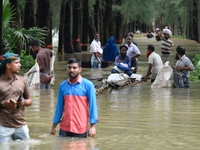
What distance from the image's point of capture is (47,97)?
16484 millimetres

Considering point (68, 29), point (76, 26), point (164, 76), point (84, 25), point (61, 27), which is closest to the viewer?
point (164, 76)

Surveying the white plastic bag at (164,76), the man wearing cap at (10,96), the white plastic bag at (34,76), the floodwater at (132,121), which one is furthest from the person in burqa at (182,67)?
the man wearing cap at (10,96)

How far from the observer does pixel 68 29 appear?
40.7 metres

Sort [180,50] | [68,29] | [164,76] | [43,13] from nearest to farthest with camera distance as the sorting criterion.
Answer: [180,50] < [164,76] < [43,13] < [68,29]

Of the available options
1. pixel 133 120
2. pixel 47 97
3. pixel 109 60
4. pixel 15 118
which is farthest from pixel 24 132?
pixel 109 60

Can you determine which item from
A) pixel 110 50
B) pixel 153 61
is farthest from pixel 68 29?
pixel 153 61

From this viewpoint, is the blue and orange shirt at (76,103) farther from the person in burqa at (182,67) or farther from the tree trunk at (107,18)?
the tree trunk at (107,18)

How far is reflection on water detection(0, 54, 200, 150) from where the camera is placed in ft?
31.6

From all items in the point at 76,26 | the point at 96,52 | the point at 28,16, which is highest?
the point at 28,16

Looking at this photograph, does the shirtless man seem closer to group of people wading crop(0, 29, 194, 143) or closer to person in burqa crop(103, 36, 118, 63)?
group of people wading crop(0, 29, 194, 143)

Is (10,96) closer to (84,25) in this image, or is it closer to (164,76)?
(164,76)

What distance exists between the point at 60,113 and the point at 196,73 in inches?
590

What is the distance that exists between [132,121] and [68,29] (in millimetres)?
28495

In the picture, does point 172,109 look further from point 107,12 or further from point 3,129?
point 107,12
